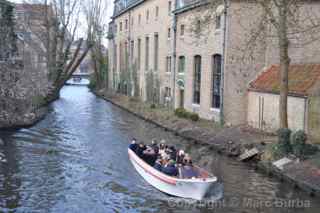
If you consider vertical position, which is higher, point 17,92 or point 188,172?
point 17,92

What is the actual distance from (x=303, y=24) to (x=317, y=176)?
1301 cm

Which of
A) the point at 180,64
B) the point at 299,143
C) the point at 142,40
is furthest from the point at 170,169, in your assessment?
the point at 142,40

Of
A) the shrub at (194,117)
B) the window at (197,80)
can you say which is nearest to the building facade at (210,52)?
the window at (197,80)

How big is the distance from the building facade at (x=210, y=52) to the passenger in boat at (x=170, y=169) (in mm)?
7416

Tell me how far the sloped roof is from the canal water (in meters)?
4.84

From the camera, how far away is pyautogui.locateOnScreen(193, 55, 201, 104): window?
31.8 meters

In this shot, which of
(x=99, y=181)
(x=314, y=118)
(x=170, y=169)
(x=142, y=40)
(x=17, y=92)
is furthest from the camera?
(x=142, y=40)

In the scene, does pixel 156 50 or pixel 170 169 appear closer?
pixel 170 169

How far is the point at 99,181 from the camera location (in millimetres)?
17484

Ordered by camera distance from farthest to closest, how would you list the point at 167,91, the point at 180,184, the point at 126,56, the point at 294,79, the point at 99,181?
the point at 126,56
the point at 167,91
the point at 294,79
the point at 99,181
the point at 180,184

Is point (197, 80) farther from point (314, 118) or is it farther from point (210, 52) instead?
point (314, 118)

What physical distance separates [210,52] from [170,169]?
48.6 feet

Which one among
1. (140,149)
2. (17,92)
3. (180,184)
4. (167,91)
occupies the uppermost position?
(17,92)

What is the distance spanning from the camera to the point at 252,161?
20.4 metres
